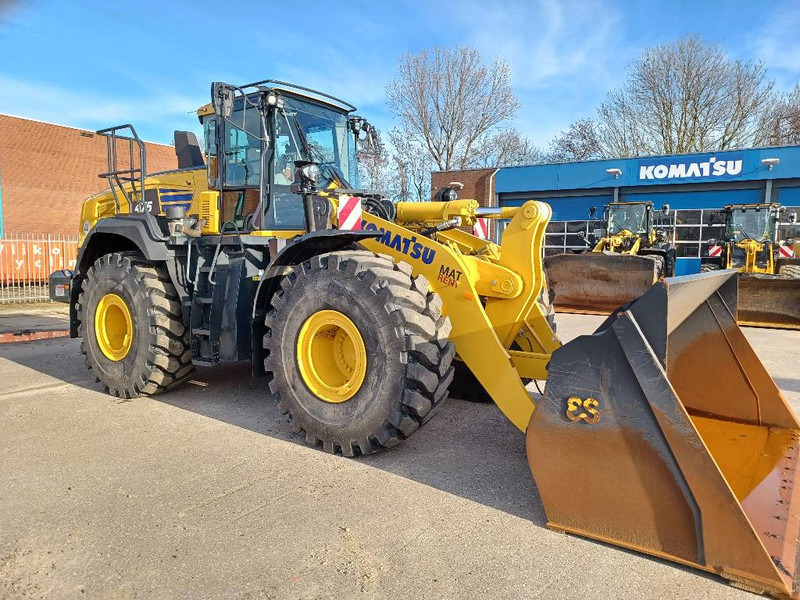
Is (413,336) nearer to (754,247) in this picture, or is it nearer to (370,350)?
(370,350)

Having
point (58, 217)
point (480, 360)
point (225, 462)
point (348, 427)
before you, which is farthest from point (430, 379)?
point (58, 217)

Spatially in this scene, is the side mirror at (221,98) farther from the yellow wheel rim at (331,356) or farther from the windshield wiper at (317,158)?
Result: the yellow wheel rim at (331,356)

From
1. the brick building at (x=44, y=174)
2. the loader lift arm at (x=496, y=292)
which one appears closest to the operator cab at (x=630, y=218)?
the loader lift arm at (x=496, y=292)

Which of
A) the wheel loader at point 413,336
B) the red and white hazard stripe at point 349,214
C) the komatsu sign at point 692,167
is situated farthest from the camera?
the komatsu sign at point 692,167

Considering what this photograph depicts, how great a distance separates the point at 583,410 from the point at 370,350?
1455 mm

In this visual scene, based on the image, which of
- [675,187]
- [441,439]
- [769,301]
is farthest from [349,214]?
[675,187]

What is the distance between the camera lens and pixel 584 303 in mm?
11766

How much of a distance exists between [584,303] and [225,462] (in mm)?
9375

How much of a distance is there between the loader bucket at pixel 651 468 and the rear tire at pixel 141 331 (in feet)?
12.3

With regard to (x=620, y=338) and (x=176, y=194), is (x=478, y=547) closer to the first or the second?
(x=620, y=338)

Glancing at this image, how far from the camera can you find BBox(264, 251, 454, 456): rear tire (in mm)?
3600

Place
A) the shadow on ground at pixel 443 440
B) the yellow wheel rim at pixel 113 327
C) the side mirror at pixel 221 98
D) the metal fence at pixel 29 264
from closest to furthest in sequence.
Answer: the shadow on ground at pixel 443 440 → the side mirror at pixel 221 98 → the yellow wheel rim at pixel 113 327 → the metal fence at pixel 29 264

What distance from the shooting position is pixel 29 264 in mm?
17281

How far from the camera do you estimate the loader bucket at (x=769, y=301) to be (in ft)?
32.6
